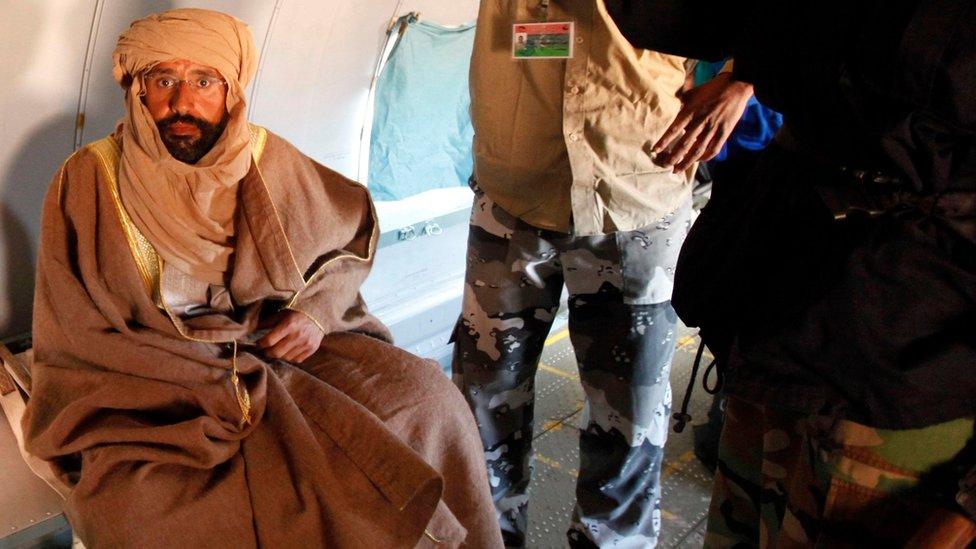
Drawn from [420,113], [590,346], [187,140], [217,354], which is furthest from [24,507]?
[420,113]

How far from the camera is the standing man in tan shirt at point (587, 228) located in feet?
5.93

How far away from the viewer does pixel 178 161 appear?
1912 millimetres

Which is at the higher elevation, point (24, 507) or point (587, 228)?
point (587, 228)

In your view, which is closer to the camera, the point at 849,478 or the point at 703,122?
the point at 849,478

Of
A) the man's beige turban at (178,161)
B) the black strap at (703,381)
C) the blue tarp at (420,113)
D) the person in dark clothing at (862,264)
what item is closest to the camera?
the person in dark clothing at (862,264)

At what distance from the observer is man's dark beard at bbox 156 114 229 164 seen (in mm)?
1951

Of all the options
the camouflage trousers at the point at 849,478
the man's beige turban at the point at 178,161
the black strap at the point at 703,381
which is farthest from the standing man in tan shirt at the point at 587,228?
the camouflage trousers at the point at 849,478

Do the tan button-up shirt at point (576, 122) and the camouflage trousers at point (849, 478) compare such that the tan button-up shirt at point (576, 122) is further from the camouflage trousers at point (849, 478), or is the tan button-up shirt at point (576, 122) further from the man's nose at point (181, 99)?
the camouflage trousers at point (849, 478)

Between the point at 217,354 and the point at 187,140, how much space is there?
1.78 ft

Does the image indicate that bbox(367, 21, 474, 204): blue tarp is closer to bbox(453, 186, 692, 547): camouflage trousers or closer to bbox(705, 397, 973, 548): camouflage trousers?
bbox(453, 186, 692, 547): camouflage trousers

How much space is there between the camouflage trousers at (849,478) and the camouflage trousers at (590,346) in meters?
0.85

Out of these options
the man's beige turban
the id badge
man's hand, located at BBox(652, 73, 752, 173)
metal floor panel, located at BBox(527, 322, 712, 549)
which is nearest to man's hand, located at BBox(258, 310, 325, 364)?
the man's beige turban

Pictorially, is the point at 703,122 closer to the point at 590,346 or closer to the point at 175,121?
the point at 590,346

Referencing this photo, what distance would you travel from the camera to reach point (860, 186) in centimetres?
93
